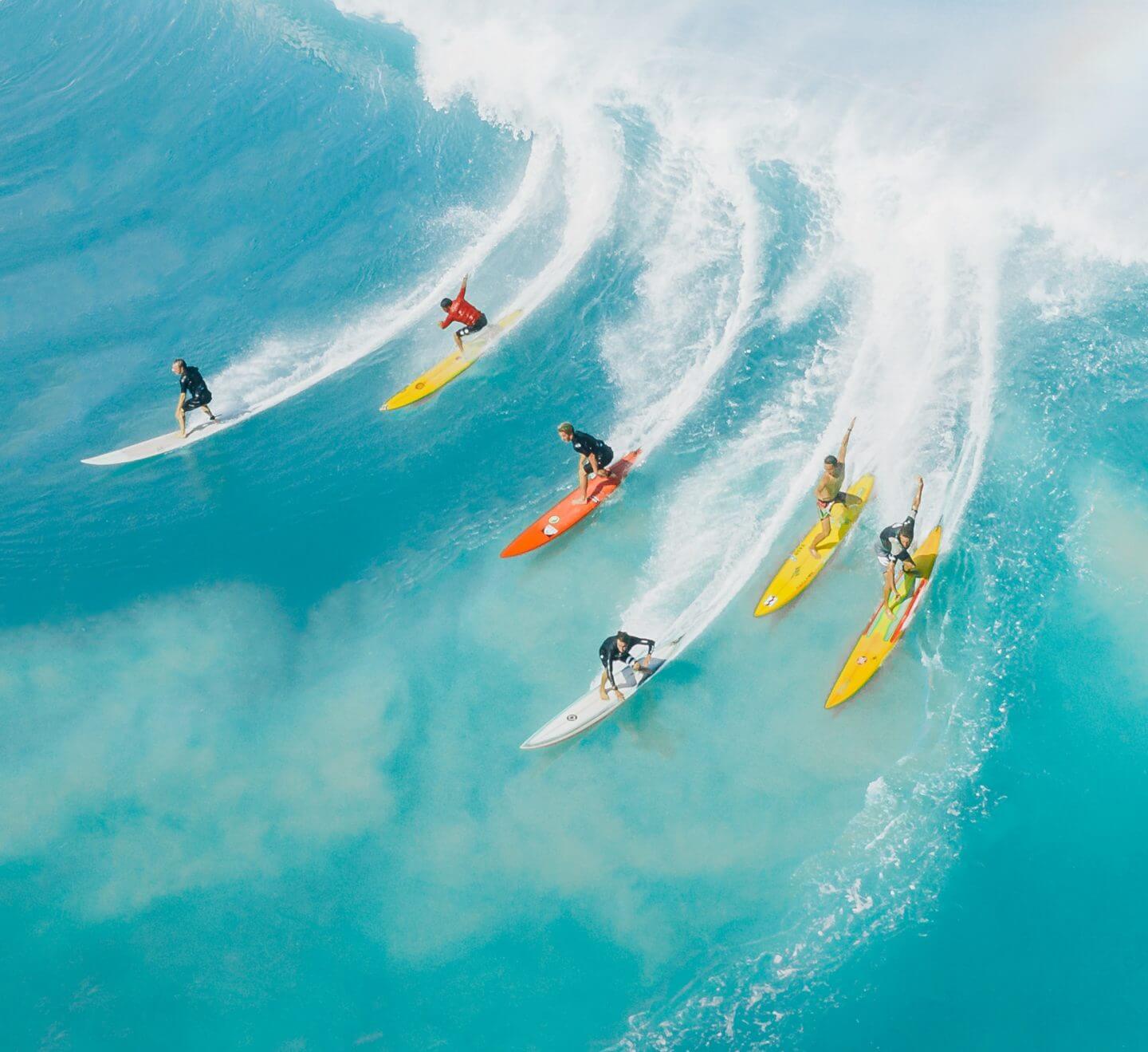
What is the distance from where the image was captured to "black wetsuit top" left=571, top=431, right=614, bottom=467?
2047 centimetres

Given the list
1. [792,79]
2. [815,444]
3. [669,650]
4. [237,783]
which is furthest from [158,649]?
Answer: [792,79]

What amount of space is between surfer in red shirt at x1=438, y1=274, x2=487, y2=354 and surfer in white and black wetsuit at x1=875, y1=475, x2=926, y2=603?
12.3 metres

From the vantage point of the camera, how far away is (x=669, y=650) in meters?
18.7

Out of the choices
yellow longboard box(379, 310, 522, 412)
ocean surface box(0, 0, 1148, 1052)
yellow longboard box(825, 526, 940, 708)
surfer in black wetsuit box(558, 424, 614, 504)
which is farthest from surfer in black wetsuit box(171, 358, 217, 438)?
yellow longboard box(825, 526, 940, 708)

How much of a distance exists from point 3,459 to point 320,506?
29.5ft

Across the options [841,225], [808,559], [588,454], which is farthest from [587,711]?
[841,225]

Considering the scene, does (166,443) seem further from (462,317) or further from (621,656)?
(621,656)

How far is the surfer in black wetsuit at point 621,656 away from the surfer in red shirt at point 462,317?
1045 centimetres

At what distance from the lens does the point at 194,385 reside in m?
23.7

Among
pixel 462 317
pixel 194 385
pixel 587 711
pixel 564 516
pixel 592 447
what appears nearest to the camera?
pixel 587 711

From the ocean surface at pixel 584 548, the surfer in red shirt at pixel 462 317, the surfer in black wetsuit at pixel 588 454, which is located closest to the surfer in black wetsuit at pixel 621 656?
the ocean surface at pixel 584 548

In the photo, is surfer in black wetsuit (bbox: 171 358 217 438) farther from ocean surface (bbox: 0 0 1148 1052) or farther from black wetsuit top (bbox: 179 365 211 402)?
ocean surface (bbox: 0 0 1148 1052)

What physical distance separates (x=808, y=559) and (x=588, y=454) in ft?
17.2

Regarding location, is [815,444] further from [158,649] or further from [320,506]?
[158,649]
